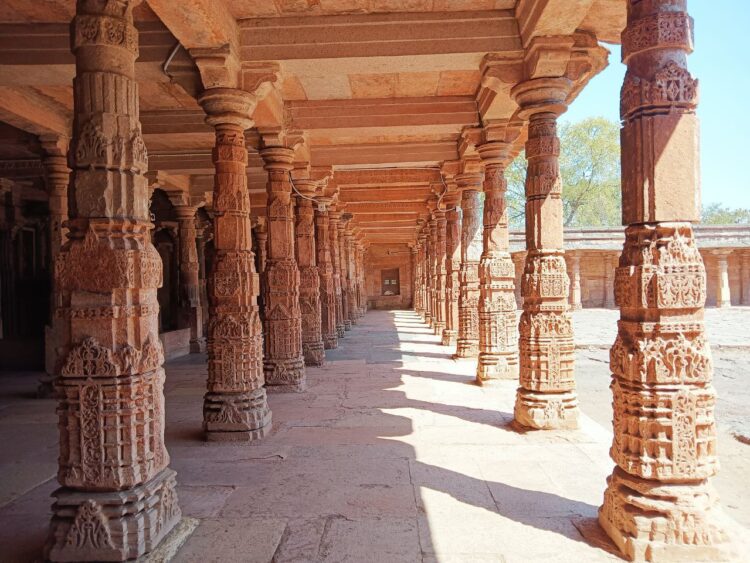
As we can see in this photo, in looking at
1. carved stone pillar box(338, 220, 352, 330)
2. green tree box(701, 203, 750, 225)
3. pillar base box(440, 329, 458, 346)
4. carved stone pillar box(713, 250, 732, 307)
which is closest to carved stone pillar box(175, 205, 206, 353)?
carved stone pillar box(338, 220, 352, 330)

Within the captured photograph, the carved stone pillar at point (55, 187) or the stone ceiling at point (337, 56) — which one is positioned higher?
the stone ceiling at point (337, 56)

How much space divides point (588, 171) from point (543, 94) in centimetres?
3896

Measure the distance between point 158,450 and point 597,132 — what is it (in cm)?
4304

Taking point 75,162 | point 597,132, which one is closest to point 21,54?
point 75,162

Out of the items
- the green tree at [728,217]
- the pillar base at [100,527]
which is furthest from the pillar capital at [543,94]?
the green tree at [728,217]

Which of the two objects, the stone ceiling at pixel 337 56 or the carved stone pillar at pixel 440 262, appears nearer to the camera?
the stone ceiling at pixel 337 56

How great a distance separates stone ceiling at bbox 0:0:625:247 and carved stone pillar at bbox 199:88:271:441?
2.38ft

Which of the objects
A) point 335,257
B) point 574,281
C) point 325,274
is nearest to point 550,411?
point 325,274

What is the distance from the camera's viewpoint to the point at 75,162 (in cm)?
335

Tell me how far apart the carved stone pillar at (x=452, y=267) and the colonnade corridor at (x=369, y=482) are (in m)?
5.28

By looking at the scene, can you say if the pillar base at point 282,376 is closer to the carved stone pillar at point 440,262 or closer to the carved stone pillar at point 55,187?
the carved stone pillar at point 55,187

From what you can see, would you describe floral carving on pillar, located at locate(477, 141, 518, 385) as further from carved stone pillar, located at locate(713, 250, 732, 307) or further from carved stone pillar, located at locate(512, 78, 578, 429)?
carved stone pillar, located at locate(713, 250, 732, 307)

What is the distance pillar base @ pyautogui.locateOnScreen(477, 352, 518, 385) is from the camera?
8562mm

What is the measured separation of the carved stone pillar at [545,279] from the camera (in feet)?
19.2
